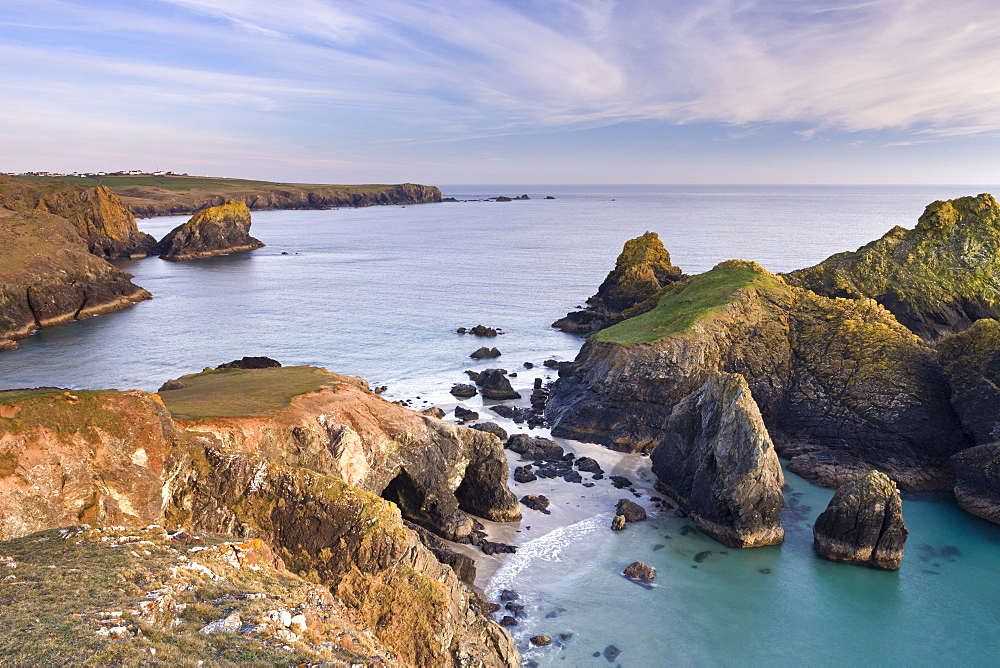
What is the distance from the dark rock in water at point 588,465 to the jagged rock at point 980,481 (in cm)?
2084

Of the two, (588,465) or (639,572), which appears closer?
(639,572)

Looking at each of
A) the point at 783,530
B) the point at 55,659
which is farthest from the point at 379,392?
the point at 55,659

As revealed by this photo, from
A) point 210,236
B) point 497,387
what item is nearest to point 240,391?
point 497,387

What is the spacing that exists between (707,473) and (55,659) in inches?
1184

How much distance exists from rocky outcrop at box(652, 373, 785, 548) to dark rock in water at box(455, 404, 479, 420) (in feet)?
54.1

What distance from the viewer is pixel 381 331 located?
75.4 metres

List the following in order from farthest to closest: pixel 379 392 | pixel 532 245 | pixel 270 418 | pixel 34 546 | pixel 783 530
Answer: pixel 532 245 → pixel 379 392 → pixel 783 530 → pixel 270 418 → pixel 34 546

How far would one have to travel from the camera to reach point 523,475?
1527 inches

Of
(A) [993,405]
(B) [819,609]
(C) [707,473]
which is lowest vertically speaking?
(B) [819,609]

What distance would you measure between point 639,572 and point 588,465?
11.5 metres

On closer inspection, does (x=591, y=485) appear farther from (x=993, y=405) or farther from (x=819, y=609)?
(x=993, y=405)

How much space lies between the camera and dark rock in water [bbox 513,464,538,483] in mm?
38594

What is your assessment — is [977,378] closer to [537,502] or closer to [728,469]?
[728,469]

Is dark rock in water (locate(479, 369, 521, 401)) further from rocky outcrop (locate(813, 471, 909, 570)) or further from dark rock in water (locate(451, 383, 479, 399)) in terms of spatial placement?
rocky outcrop (locate(813, 471, 909, 570))
